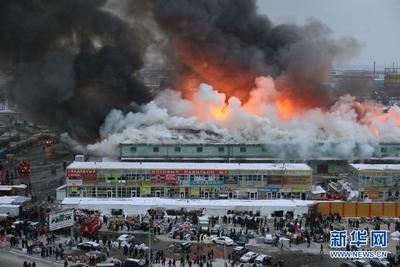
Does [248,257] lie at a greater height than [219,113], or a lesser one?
lesser

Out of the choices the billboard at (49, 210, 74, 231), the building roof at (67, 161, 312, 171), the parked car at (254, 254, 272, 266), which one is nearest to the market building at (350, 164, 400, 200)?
the building roof at (67, 161, 312, 171)

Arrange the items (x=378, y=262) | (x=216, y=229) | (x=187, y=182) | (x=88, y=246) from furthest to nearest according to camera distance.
A: 1. (x=187, y=182)
2. (x=216, y=229)
3. (x=88, y=246)
4. (x=378, y=262)

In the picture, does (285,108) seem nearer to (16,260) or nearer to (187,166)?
(187,166)

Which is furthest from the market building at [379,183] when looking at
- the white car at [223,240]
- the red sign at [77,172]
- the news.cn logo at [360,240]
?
the red sign at [77,172]

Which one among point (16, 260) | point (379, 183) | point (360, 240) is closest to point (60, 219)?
point (16, 260)

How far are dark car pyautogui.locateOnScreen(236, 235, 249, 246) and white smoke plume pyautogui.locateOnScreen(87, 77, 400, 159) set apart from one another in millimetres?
12740

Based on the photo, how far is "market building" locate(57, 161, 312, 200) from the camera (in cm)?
2911

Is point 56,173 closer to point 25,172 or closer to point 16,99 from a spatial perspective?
point 25,172

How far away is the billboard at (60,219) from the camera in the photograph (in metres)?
21.7

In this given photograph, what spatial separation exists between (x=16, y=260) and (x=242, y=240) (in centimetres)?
753

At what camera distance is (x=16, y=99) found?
4072 cm

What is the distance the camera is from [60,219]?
2197 centimetres

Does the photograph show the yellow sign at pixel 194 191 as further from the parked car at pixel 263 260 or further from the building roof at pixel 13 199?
the parked car at pixel 263 260

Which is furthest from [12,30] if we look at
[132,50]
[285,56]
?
[285,56]
